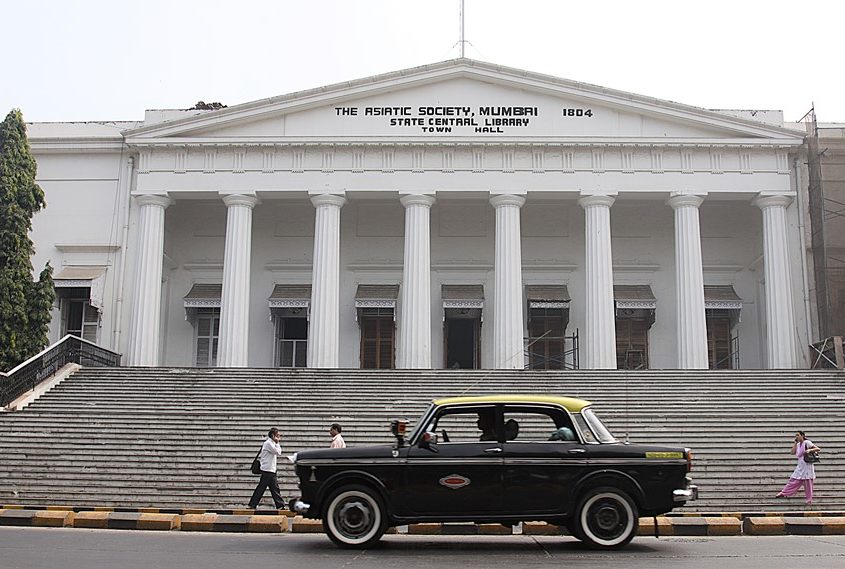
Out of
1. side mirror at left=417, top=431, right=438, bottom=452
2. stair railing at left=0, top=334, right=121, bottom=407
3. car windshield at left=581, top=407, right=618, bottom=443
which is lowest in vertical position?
side mirror at left=417, top=431, right=438, bottom=452

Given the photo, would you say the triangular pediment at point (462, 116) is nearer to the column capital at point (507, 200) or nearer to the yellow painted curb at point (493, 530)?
the column capital at point (507, 200)

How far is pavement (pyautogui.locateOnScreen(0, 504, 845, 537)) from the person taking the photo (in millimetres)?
12555

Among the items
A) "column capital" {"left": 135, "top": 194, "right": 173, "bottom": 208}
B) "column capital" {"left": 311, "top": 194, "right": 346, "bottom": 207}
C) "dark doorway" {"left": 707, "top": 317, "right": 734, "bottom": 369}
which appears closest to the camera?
"column capital" {"left": 311, "top": 194, "right": 346, "bottom": 207}

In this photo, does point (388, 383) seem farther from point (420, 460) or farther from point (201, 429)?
point (420, 460)

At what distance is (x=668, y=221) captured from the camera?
3341 centimetres

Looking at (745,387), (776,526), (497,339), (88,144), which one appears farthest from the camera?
(88,144)

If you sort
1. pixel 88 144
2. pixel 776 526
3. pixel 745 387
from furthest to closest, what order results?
pixel 88 144, pixel 745 387, pixel 776 526

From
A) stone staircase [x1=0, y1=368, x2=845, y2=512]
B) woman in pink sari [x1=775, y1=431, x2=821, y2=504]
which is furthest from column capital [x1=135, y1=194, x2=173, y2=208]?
woman in pink sari [x1=775, y1=431, x2=821, y2=504]

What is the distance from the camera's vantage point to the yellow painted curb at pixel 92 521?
1328cm

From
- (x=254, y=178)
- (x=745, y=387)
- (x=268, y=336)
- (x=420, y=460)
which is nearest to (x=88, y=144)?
(x=254, y=178)

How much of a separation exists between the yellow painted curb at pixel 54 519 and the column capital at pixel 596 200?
20.0 meters

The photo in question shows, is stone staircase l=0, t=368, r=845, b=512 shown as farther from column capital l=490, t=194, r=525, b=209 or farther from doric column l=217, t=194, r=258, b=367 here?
column capital l=490, t=194, r=525, b=209

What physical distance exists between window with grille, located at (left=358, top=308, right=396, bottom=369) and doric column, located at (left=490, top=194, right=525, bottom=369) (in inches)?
206

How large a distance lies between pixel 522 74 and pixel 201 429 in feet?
51.9
